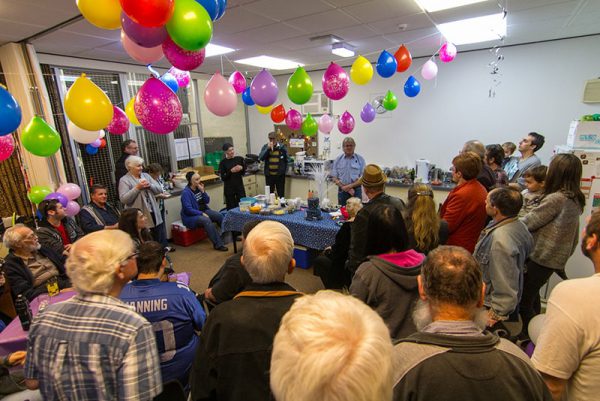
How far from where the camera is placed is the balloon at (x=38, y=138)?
2.60 metres

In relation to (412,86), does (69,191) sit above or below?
below

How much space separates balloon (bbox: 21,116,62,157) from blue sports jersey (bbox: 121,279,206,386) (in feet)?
6.30

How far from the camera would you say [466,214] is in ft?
7.46

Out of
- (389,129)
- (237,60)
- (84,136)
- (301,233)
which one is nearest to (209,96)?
(84,136)

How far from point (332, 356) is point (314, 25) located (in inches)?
131

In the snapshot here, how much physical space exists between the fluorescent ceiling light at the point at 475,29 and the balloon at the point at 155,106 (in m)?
2.85

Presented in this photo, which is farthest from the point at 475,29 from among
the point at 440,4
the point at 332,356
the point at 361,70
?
the point at 332,356

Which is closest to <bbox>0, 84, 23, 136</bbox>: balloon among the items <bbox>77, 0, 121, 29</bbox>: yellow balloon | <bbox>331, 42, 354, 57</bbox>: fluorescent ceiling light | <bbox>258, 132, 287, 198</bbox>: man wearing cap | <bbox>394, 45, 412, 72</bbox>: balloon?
<bbox>77, 0, 121, 29</bbox>: yellow balloon

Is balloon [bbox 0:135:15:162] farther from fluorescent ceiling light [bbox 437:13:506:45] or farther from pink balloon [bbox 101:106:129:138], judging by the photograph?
fluorescent ceiling light [bbox 437:13:506:45]

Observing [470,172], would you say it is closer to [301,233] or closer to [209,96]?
[301,233]

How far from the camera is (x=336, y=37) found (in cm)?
368

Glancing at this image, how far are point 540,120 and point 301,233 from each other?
3.77m

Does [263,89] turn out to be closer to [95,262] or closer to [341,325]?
[95,262]

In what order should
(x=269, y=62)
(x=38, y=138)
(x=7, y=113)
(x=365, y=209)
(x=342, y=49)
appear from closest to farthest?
(x=365, y=209), (x=7, y=113), (x=38, y=138), (x=342, y=49), (x=269, y=62)
